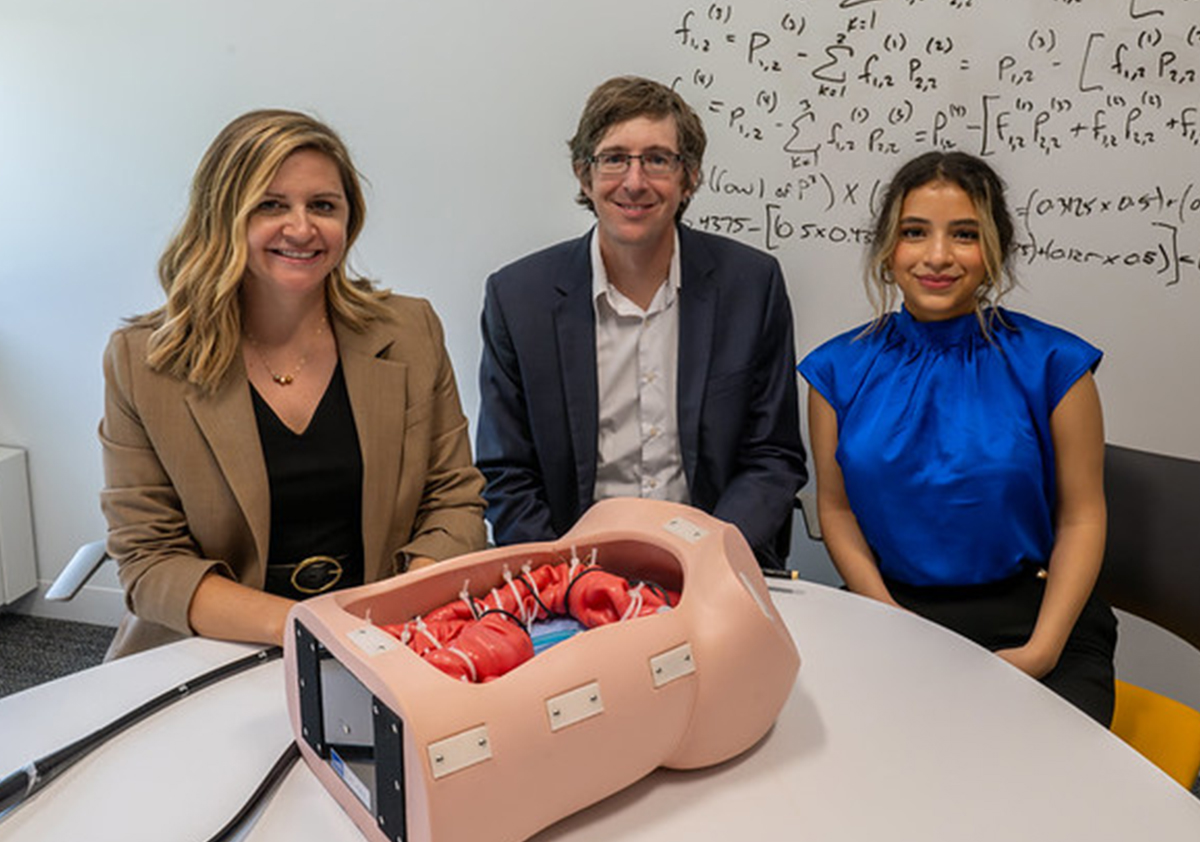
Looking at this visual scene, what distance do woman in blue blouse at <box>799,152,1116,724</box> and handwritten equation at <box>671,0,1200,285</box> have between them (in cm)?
55

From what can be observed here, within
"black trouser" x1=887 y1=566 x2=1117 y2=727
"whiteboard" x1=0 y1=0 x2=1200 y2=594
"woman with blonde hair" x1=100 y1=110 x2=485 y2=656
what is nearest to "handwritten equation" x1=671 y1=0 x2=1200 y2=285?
"whiteboard" x1=0 y1=0 x2=1200 y2=594

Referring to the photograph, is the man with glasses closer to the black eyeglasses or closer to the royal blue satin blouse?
the black eyeglasses

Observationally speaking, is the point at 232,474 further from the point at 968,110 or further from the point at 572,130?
the point at 968,110

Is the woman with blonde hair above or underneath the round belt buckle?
above

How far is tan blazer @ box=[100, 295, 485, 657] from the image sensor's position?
58.9 inches

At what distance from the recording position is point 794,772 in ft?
3.62

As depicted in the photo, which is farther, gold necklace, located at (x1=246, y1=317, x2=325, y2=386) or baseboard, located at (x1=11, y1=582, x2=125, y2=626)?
baseboard, located at (x1=11, y1=582, x2=125, y2=626)

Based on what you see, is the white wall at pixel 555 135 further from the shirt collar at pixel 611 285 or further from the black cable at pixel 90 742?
the black cable at pixel 90 742

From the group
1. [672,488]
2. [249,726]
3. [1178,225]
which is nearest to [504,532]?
[672,488]

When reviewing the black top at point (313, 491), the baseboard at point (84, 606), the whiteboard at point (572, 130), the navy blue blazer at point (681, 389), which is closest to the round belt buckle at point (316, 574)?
the black top at point (313, 491)

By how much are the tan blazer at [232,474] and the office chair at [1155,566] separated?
3.62 feet

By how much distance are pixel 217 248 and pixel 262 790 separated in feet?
2.77

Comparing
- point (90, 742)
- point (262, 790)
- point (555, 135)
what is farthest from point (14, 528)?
point (262, 790)

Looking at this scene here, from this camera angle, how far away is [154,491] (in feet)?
4.98
